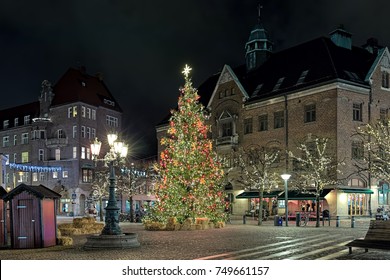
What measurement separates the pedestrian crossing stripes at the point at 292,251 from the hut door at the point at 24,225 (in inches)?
282

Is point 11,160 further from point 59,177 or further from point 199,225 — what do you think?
point 199,225

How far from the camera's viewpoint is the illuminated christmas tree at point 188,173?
31.5m

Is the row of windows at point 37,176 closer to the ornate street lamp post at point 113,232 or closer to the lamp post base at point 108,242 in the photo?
the ornate street lamp post at point 113,232

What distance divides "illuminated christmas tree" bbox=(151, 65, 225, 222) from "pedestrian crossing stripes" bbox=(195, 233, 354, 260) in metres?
11.4

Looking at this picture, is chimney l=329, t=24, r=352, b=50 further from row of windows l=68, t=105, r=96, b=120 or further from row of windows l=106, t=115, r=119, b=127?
row of windows l=106, t=115, r=119, b=127

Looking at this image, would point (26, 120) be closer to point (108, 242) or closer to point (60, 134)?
point (60, 134)

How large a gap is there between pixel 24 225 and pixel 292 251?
951 centimetres

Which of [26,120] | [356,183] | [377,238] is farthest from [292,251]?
[26,120]

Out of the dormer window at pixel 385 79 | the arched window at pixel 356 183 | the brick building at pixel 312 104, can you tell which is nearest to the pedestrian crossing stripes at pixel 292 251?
the arched window at pixel 356 183

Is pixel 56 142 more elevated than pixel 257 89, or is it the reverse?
pixel 257 89

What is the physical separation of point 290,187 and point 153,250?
30157mm

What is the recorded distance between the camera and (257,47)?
59.5 m
